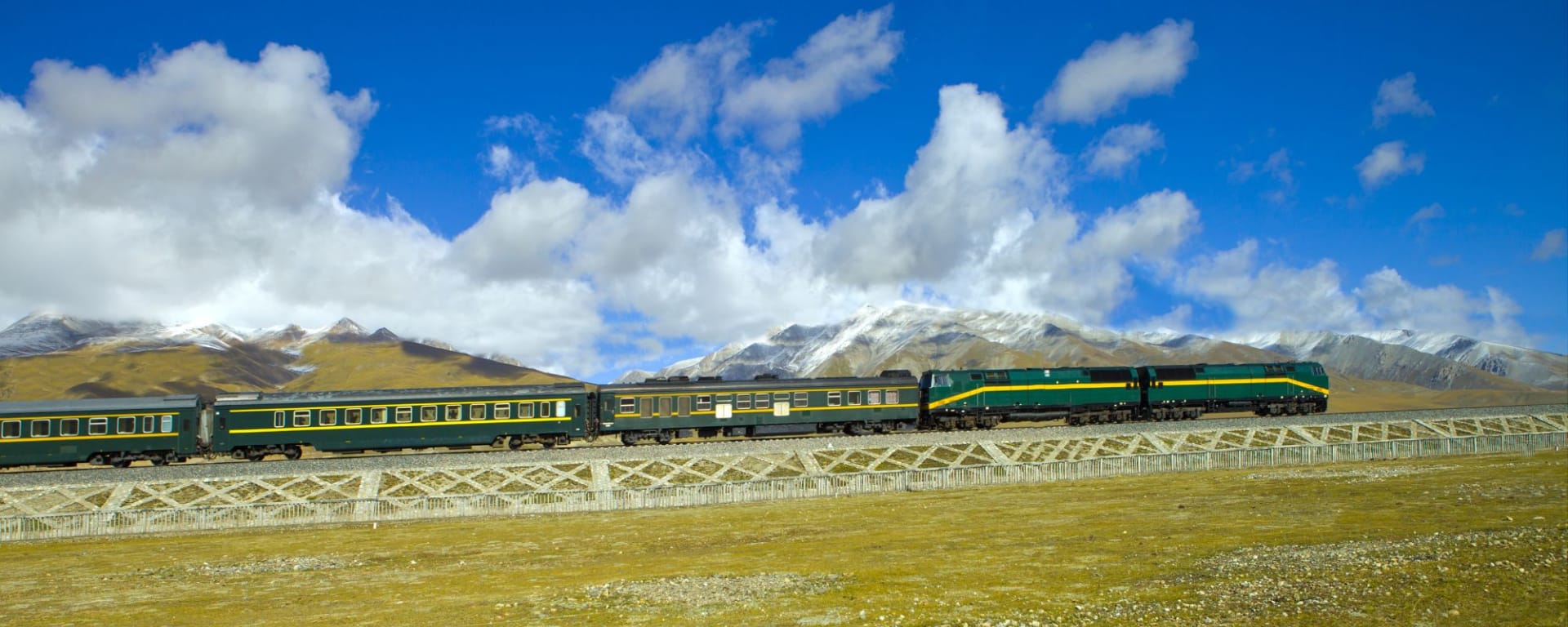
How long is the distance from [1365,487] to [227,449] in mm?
54945

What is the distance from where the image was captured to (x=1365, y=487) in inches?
1645

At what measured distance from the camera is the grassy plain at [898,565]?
22.0m

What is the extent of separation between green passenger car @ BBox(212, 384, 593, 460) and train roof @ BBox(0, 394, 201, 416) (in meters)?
1.91

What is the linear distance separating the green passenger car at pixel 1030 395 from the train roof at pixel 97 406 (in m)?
42.2

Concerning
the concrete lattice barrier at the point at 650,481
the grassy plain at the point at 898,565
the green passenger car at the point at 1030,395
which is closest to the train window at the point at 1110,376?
the green passenger car at the point at 1030,395

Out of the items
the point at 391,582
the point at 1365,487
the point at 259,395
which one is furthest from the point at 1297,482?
the point at 259,395

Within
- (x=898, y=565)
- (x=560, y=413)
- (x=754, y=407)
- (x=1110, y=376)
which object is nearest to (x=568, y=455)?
(x=560, y=413)

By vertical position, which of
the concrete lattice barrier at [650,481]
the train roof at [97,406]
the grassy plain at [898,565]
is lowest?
the grassy plain at [898,565]

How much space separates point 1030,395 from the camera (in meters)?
63.9

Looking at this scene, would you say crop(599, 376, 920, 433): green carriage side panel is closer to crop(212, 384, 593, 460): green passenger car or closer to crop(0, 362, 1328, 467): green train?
crop(0, 362, 1328, 467): green train

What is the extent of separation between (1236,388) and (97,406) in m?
69.8

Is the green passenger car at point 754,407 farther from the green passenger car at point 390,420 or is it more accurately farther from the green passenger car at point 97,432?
the green passenger car at point 97,432

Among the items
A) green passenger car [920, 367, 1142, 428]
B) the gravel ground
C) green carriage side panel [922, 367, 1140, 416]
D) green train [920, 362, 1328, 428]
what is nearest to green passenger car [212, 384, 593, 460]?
the gravel ground

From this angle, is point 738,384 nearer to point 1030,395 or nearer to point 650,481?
point 650,481
